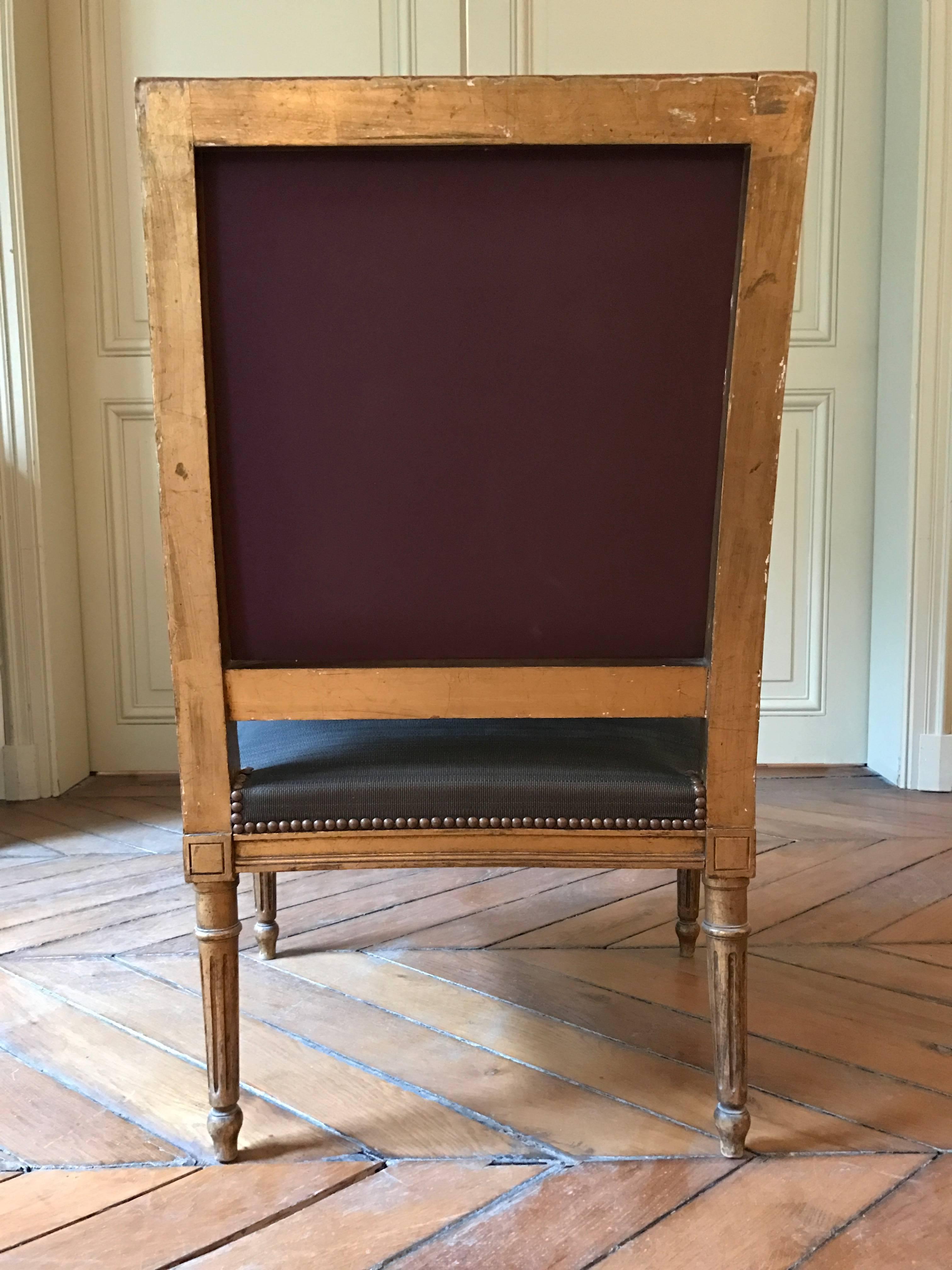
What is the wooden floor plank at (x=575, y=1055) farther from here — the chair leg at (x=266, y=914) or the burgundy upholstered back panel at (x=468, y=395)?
the burgundy upholstered back panel at (x=468, y=395)

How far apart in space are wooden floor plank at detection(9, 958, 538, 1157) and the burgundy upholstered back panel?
438mm

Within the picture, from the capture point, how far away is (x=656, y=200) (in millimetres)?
778

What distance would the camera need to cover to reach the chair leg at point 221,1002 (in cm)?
89

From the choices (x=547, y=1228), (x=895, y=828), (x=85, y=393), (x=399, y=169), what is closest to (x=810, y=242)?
(x=895, y=828)

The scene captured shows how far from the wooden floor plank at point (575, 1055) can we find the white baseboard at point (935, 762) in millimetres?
1407

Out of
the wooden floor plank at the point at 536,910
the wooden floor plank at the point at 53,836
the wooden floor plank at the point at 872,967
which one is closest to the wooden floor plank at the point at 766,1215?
the wooden floor plank at the point at 872,967

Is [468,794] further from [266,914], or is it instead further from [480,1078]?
[266,914]

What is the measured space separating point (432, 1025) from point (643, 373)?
0.75 meters

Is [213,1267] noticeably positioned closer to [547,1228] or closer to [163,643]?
[547,1228]

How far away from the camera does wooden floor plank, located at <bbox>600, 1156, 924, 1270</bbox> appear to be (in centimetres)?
76

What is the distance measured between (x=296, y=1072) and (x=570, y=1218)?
0.36 meters

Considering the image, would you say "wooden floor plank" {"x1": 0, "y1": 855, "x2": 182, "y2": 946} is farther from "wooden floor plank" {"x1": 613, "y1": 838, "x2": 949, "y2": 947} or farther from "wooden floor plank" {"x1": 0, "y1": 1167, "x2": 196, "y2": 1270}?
"wooden floor plank" {"x1": 613, "y1": 838, "x2": 949, "y2": 947}

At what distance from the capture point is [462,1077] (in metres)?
1.04

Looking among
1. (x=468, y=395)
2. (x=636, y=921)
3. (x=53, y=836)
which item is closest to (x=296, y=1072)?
(x=636, y=921)
